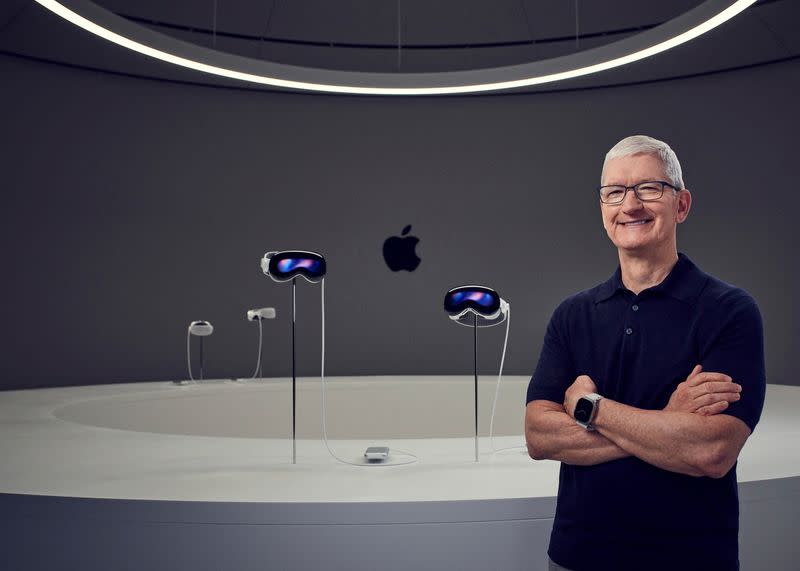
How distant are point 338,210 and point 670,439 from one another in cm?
515

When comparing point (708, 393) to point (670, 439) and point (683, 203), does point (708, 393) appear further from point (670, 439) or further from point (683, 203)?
point (683, 203)

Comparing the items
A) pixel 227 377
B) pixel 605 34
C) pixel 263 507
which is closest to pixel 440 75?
pixel 605 34

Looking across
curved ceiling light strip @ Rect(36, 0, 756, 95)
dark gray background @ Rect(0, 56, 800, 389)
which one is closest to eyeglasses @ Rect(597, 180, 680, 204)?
curved ceiling light strip @ Rect(36, 0, 756, 95)

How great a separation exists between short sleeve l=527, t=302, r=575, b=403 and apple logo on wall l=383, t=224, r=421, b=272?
4.72 m

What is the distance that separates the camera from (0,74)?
5.14 m

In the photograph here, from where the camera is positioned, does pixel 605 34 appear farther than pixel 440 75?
Yes

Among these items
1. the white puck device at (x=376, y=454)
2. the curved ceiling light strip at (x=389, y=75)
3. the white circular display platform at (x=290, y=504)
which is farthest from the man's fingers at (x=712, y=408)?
the curved ceiling light strip at (x=389, y=75)

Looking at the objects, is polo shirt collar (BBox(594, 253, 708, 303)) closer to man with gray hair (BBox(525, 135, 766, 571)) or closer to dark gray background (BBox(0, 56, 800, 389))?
man with gray hair (BBox(525, 135, 766, 571))

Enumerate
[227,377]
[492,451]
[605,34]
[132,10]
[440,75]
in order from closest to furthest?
[492,451], [440,75], [132,10], [605,34], [227,377]

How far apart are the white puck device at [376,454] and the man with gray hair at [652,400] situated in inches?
41.4

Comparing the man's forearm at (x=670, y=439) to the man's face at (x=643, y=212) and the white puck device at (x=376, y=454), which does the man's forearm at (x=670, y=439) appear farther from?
the white puck device at (x=376, y=454)

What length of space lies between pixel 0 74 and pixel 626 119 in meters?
5.29

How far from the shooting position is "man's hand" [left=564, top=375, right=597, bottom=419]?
1.31 meters

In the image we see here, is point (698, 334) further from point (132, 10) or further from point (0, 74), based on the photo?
point (0, 74)
